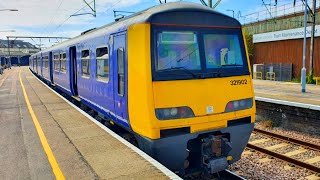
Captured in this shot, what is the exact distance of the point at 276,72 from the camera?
31938 millimetres

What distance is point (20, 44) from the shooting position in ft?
479

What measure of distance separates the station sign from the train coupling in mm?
26397

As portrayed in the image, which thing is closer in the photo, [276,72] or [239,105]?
[239,105]

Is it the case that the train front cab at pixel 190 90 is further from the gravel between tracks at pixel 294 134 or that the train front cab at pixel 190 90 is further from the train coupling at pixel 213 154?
the gravel between tracks at pixel 294 134

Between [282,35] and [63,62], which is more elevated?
[282,35]

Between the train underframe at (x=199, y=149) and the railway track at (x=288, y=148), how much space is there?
2400 millimetres

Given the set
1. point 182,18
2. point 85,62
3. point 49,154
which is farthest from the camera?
point 85,62

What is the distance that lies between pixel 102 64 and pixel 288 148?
19.7ft

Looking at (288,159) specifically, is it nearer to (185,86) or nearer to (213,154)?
(213,154)

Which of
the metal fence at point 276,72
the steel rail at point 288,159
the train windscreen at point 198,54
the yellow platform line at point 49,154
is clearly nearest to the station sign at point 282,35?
the metal fence at point 276,72

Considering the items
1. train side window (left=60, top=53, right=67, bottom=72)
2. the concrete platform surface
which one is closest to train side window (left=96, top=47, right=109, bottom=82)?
train side window (left=60, top=53, right=67, bottom=72)

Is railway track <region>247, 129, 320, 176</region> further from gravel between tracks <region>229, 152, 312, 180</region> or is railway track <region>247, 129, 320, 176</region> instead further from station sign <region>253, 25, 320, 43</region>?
station sign <region>253, 25, 320, 43</region>

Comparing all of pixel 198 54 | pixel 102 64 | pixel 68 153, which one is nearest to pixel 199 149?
pixel 198 54

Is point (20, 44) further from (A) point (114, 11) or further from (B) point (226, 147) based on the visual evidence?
(B) point (226, 147)
